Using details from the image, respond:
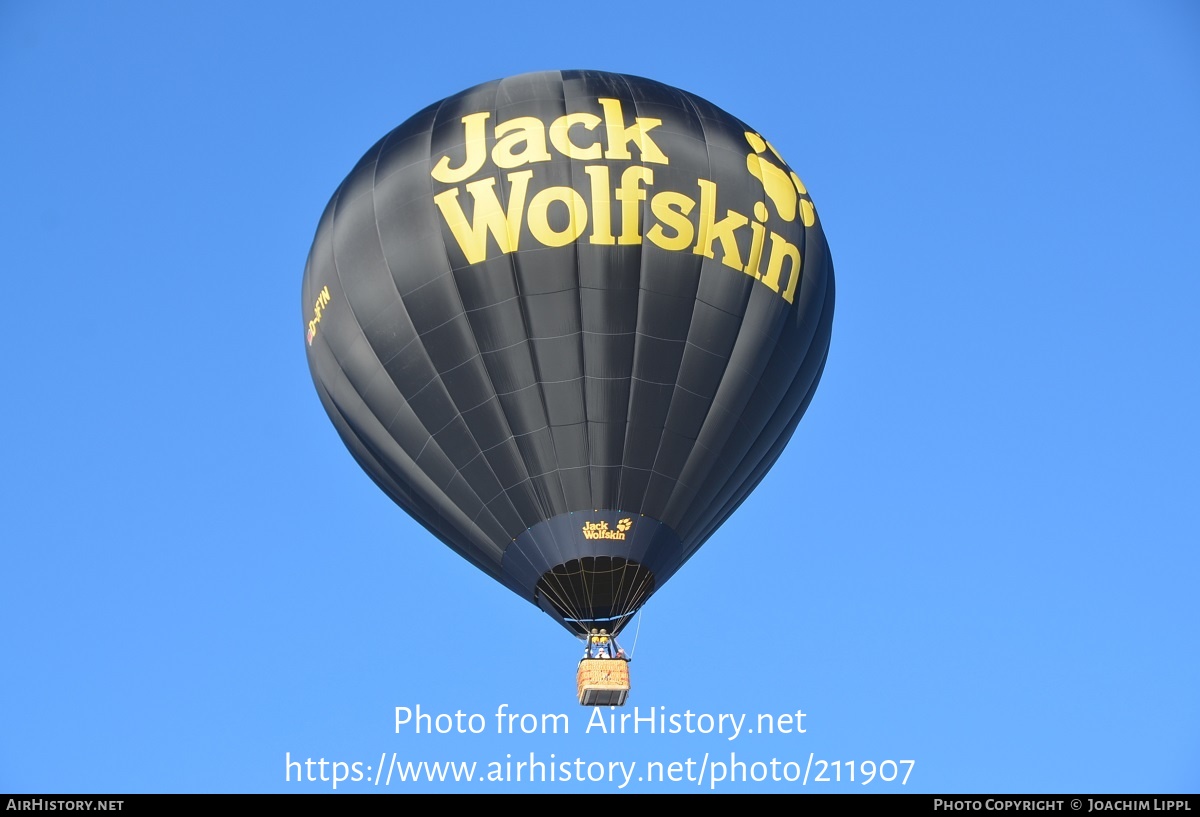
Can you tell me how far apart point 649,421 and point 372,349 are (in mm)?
3671

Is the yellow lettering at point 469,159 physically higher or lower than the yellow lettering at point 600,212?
higher

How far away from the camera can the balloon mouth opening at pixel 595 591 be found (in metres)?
27.4

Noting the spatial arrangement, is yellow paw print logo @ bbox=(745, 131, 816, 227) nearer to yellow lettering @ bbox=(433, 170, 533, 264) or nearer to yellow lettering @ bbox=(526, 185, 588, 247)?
yellow lettering @ bbox=(526, 185, 588, 247)

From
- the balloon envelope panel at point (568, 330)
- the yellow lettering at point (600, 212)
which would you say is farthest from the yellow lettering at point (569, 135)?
the yellow lettering at point (600, 212)

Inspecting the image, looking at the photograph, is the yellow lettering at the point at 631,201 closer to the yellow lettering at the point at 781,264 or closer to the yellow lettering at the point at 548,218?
the yellow lettering at the point at 548,218

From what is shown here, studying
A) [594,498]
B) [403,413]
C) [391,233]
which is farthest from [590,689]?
[391,233]

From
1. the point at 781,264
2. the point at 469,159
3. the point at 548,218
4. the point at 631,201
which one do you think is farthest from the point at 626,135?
the point at 781,264

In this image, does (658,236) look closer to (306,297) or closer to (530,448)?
(530,448)

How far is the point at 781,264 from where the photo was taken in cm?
2858

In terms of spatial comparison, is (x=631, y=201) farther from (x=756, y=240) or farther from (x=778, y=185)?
(x=778, y=185)

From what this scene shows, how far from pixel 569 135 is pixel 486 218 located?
1577 millimetres

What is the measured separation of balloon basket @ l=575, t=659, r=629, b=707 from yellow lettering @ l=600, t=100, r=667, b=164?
6.34 meters

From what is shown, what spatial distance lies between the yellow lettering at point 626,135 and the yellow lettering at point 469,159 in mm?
1576

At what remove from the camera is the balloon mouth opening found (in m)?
27.4
